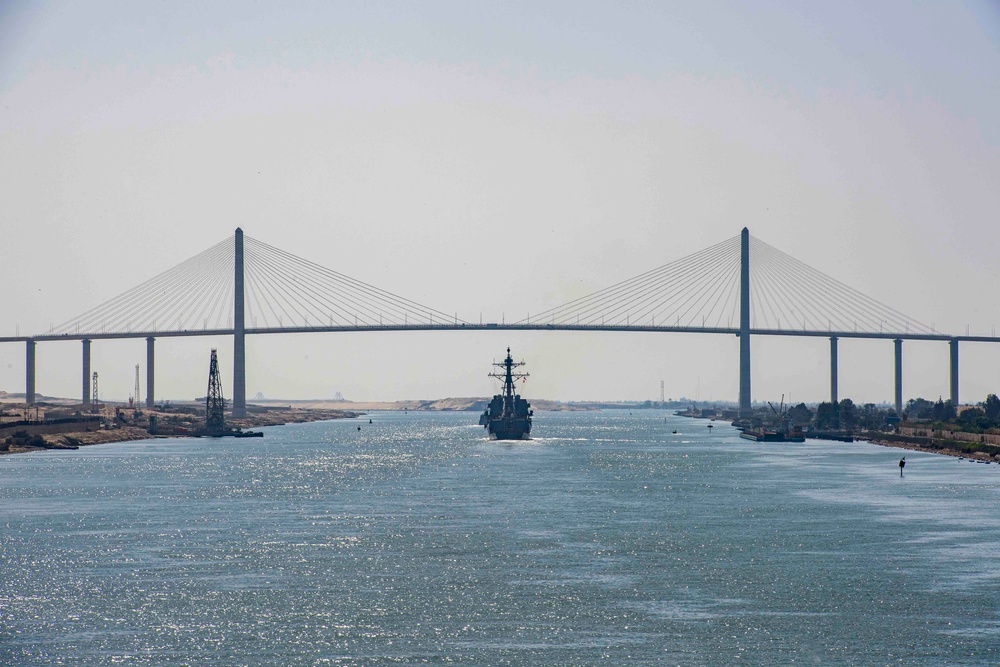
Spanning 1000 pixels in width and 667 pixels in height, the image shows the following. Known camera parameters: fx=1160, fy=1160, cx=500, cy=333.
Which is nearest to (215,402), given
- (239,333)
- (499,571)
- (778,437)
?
(239,333)

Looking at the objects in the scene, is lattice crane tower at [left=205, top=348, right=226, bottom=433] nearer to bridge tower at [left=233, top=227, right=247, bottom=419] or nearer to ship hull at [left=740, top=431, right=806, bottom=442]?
bridge tower at [left=233, top=227, right=247, bottom=419]

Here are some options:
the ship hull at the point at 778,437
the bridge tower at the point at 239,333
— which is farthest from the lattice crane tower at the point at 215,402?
the ship hull at the point at 778,437

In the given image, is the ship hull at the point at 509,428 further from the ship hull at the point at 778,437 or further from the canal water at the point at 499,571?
the canal water at the point at 499,571

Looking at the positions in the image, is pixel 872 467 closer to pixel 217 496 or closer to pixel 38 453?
pixel 217 496

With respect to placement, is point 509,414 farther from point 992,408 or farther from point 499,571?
point 499,571

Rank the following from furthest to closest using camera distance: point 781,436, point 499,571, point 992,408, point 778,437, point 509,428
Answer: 1. point 992,408
2. point 781,436
3. point 778,437
4. point 509,428
5. point 499,571

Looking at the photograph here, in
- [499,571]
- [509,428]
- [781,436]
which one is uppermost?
[499,571]

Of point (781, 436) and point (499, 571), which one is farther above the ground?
point (499, 571)

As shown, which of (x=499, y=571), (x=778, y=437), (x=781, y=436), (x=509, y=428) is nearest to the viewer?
(x=499, y=571)

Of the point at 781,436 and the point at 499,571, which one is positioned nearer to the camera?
the point at 499,571
